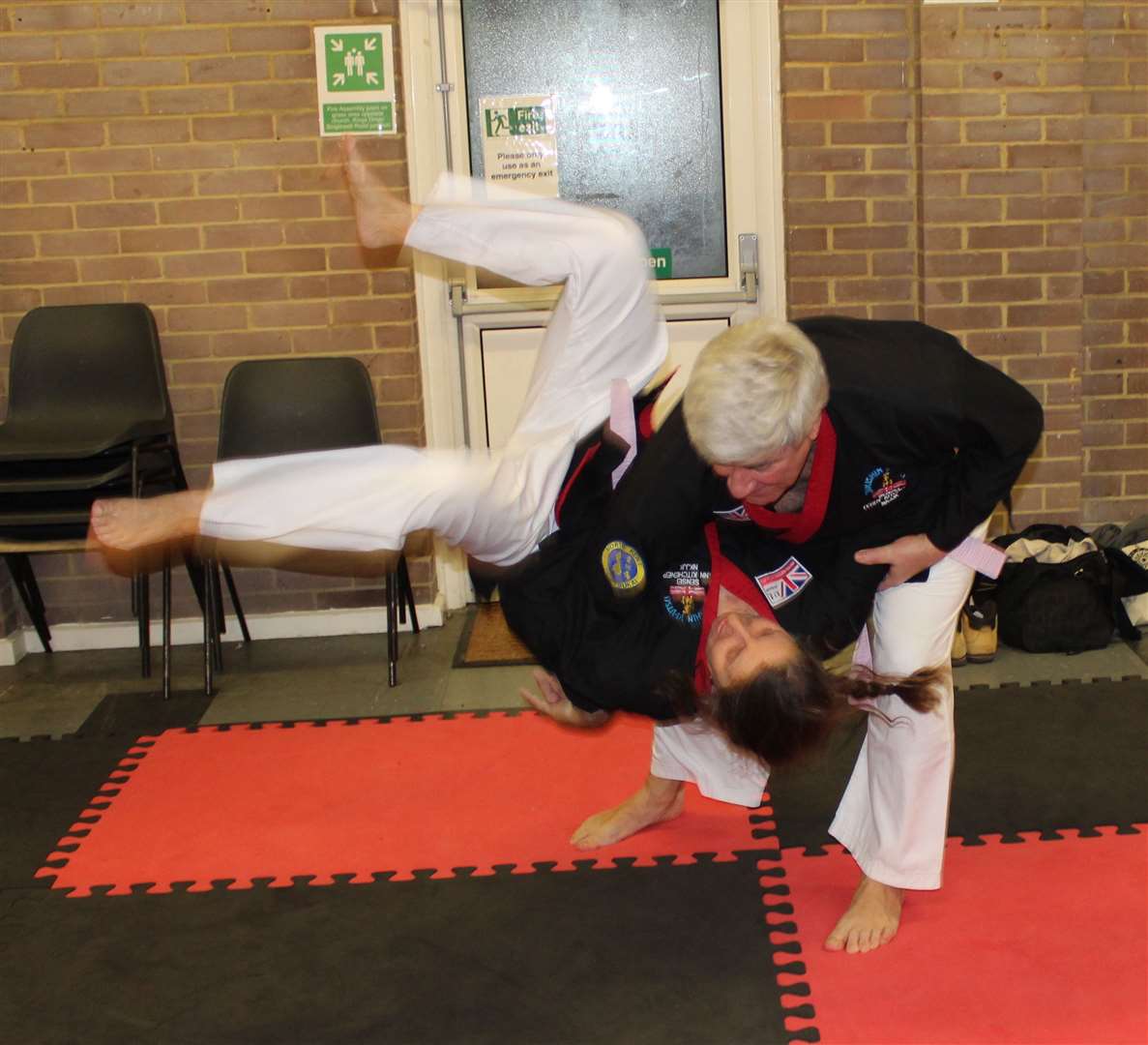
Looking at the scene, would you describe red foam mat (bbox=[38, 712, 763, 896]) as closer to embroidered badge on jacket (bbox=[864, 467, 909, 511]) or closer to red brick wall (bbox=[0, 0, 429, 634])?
embroidered badge on jacket (bbox=[864, 467, 909, 511])

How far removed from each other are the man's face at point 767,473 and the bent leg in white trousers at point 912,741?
1.49 feet

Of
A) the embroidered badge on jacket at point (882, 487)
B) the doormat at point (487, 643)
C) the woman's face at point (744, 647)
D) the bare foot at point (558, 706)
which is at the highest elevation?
the embroidered badge on jacket at point (882, 487)

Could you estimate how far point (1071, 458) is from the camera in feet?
15.2

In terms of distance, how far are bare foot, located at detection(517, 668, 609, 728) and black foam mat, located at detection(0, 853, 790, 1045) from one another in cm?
50

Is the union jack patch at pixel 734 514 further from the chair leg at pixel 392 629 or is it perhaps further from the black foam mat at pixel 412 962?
the chair leg at pixel 392 629

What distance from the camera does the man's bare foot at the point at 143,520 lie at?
2.21m

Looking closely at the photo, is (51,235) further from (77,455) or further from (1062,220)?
(1062,220)

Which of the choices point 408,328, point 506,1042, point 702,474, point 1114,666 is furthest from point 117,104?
point 1114,666

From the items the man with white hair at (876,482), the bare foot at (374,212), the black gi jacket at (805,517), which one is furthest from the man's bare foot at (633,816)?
the bare foot at (374,212)

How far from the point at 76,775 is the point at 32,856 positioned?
1.60ft

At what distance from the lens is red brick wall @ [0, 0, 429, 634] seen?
4.39 meters

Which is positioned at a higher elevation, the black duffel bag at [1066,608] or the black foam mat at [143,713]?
the black duffel bag at [1066,608]

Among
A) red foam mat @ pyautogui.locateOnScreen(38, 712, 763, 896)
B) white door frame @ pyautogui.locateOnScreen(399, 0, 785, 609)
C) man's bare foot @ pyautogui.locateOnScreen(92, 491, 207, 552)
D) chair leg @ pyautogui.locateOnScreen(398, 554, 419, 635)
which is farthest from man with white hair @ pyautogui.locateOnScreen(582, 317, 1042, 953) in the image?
white door frame @ pyautogui.locateOnScreen(399, 0, 785, 609)

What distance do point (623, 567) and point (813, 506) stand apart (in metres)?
0.37
